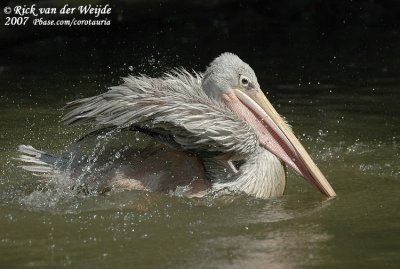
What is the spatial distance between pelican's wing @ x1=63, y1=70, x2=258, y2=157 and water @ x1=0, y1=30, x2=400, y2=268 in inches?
13.2

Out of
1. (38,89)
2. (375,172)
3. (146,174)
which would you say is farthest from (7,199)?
(38,89)

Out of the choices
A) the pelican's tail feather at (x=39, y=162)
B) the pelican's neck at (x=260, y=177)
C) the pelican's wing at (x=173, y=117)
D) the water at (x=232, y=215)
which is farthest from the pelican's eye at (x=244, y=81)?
the pelican's tail feather at (x=39, y=162)

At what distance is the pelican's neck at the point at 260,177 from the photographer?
5.69m

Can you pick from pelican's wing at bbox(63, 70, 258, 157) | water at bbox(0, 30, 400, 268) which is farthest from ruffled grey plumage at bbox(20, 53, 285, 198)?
water at bbox(0, 30, 400, 268)

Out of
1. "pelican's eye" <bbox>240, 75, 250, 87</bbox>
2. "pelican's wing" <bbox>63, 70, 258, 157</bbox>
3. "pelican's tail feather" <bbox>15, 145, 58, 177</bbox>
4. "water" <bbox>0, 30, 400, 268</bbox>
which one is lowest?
"water" <bbox>0, 30, 400, 268</bbox>

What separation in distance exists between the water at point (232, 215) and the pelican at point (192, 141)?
0.42ft

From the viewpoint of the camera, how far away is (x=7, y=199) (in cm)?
579

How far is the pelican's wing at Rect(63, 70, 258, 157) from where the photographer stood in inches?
219

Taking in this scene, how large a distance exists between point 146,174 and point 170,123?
1.39 ft

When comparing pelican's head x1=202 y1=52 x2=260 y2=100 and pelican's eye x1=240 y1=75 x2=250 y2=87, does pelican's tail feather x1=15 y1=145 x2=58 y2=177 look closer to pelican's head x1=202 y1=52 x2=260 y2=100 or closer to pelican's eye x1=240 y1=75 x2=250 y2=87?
pelican's head x1=202 y1=52 x2=260 y2=100

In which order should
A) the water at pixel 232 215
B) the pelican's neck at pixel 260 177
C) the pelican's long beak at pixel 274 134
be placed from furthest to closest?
1. the pelican's long beak at pixel 274 134
2. the pelican's neck at pixel 260 177
3. the water at pixel 232 215

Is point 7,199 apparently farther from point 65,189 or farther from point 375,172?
point 375,172

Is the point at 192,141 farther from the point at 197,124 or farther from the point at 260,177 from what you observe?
the point at 260,177

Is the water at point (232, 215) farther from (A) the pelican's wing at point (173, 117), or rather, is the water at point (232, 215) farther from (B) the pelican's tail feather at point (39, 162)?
(A) the pelican's wing at point (173, 117)
